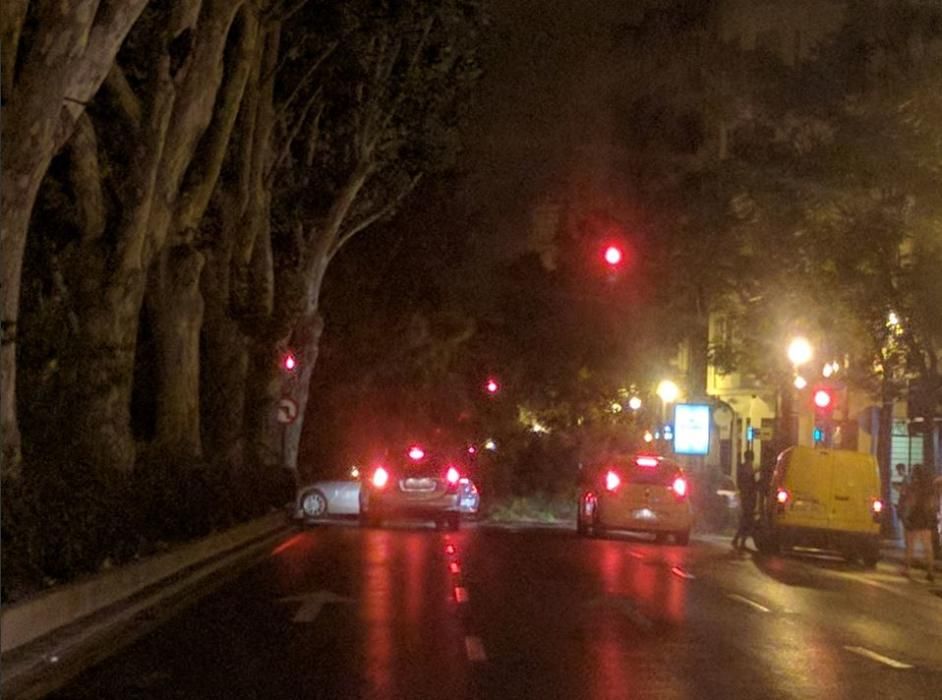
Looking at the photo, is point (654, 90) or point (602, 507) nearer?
point (602, 507)

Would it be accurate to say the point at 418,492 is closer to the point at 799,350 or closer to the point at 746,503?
the point at 746,503

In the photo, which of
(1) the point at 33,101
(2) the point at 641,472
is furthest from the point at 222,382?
(1) the point at 33,101

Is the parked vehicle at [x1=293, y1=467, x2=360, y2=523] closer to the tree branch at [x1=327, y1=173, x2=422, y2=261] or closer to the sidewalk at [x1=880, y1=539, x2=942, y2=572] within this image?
the tree branch at [x1=327, y1=173, x2=422, y2=261]

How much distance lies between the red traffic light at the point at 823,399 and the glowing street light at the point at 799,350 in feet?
3.93

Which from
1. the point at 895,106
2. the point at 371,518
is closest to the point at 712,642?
the point at 895,106

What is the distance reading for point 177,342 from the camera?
1093 inches

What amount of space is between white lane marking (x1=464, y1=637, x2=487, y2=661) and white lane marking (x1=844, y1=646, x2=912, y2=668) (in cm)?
346

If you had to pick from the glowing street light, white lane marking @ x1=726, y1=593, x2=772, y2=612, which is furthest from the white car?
white lane marking @ x1=726, y1=593, x2=772, y2=612

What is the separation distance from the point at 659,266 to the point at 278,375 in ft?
31.3

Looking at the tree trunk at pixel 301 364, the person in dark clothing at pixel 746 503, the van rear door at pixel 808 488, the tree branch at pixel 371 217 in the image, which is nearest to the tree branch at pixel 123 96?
the van rear door at pixel 808 488

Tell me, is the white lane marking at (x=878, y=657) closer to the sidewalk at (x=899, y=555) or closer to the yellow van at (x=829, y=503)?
the sidewalk at (x=899, y=555)

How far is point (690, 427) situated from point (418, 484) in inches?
390

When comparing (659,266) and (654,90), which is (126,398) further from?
(654,90)

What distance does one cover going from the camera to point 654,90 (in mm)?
55750
